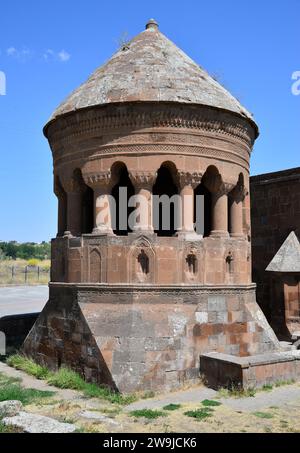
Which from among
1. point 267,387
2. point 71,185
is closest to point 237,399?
point 267,387

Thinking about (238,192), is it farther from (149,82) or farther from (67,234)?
(67,234)

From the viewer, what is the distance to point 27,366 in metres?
10.6

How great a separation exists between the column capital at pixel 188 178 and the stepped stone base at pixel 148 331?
6.64 ft

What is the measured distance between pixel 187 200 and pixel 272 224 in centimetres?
437

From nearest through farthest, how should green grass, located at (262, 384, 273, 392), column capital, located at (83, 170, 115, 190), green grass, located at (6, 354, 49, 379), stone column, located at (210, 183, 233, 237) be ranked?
1. green grass, located at (262, 384, 273, 392)
2. column capital, located at (83, 170, 115, 190)
3. green grass, located at (6, 354, 49, 379)
4. stone column, located at (210, 183, 233, 237)

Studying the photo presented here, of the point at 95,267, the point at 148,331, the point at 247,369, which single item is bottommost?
the point at 247,369

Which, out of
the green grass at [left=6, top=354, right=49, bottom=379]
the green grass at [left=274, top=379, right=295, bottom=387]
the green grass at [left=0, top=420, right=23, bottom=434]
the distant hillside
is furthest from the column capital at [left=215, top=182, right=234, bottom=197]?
the distant hillside

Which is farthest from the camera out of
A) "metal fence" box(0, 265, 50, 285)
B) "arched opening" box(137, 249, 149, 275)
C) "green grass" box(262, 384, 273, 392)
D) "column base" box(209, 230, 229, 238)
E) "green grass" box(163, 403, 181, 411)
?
"metal fence" box(0, 265, 50, 285)

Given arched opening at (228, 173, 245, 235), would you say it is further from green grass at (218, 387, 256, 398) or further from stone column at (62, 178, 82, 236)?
green grass at (218, 387, 256, 398)

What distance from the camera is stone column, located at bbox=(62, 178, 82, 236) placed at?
10672 millimetres

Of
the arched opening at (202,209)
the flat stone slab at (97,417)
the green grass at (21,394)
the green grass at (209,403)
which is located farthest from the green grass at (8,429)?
the arched opening at (202,209)

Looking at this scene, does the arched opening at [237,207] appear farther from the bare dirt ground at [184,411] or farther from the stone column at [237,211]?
the bare dirt ground at [184,411]

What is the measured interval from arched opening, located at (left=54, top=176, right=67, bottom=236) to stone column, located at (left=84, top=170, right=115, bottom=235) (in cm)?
159
